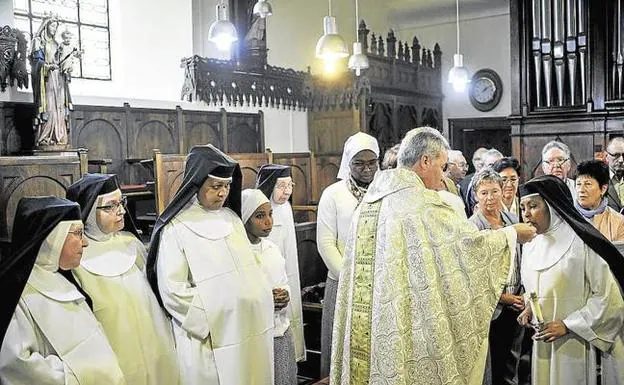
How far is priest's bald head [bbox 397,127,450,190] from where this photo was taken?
313 centimetres

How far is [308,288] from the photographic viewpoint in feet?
19.0

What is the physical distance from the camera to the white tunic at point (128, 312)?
308 cm

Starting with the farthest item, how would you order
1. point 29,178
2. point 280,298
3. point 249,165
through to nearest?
point 249,165 < point 29,178 < point 280,298

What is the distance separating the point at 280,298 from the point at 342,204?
96cm

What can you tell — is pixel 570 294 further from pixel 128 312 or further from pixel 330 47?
pixel 330 47

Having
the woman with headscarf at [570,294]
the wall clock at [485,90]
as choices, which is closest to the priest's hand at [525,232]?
the woman with headscarf at [570,294]

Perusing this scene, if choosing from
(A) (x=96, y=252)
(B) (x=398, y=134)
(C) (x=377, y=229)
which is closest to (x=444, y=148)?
(C) (x=377, y=229)

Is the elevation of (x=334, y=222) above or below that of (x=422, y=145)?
below

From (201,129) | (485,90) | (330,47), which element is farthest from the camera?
(485,90)

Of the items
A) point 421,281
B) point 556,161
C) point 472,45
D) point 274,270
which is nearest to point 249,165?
point 556,161

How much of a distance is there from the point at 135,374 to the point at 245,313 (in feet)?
1.89

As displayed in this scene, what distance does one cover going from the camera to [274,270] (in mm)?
3756

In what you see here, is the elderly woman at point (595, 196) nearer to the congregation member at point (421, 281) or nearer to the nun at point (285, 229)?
the congregation member at point (421, 281)

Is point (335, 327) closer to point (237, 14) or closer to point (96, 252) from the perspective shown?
point (96, 252)
